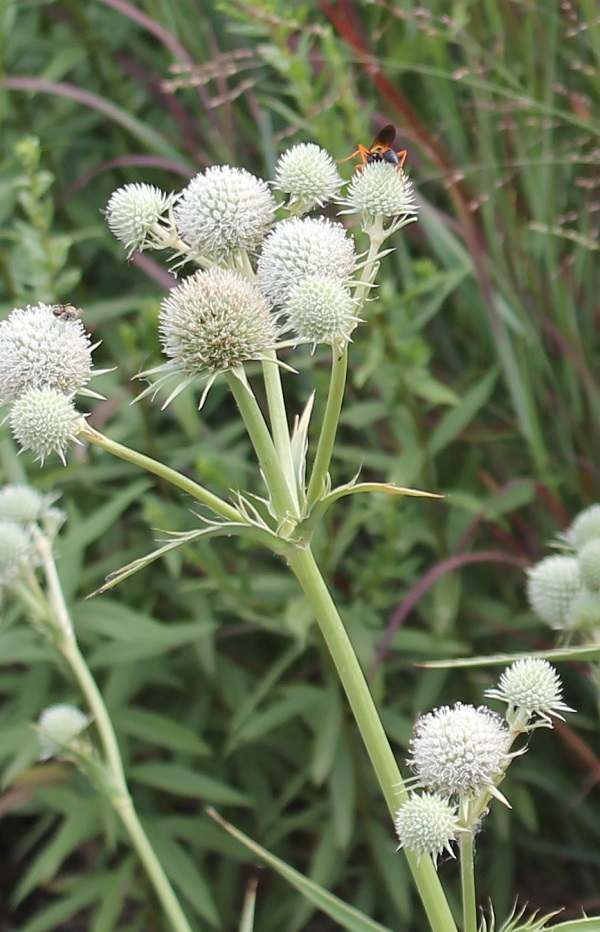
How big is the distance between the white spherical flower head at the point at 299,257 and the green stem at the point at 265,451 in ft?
0.42

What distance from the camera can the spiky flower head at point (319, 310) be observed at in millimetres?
1282

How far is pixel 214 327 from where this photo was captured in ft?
4.19

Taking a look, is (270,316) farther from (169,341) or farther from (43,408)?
(43,408)

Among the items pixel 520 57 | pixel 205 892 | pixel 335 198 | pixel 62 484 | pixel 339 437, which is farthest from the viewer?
pixel 339 437

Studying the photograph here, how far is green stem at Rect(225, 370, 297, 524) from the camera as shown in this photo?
1337mm

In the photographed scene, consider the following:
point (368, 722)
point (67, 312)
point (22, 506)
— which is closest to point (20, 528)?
point (22, 506)

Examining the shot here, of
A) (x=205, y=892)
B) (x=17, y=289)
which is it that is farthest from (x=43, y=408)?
(x=205, y=892)

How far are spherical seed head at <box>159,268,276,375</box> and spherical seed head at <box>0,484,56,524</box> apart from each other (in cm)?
92

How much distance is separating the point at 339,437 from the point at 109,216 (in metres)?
2.07

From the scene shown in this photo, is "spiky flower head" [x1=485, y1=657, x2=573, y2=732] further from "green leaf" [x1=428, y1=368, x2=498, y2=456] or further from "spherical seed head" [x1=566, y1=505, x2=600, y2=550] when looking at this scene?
"green leaf" [x1=428, y1=368, x2=498, y2=456]

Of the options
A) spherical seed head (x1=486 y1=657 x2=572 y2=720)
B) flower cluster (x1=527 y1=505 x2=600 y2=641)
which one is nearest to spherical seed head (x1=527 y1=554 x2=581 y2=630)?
flower cluster (x1=527 y1=505 x2=600 y2=641)

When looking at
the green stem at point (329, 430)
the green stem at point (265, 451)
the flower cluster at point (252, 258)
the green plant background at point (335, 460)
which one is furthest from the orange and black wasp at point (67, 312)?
the green plant background at point (335, 460)

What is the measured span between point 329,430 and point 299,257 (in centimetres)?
22

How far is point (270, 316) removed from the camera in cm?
135
